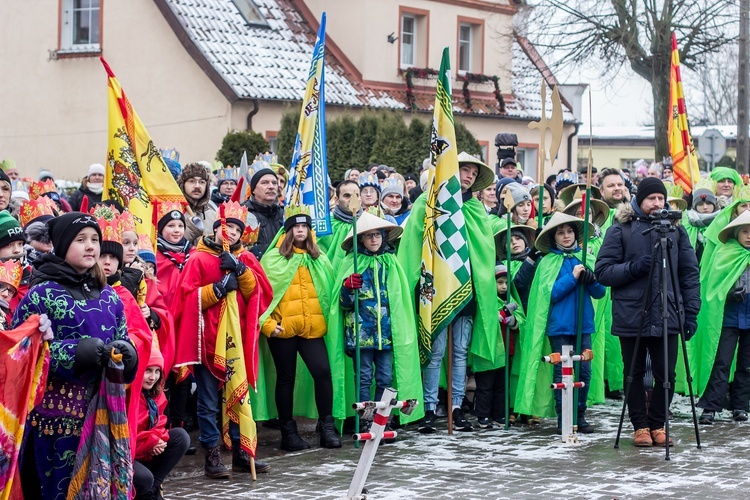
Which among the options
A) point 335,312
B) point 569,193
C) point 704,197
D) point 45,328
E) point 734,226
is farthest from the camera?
point 569,193

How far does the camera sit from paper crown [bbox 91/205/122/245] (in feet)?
25.1

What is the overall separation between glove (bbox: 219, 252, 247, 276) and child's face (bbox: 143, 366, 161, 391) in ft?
5.88

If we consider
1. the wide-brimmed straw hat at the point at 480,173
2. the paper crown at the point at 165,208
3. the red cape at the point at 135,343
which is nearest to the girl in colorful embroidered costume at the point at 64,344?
the red cape at the point at 135,343

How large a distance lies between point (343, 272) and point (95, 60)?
2003 centimetres

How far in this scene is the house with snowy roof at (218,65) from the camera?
27.8m

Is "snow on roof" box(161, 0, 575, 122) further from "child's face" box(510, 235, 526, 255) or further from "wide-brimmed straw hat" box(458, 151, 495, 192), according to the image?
"child's face" box(510, 235, 526, 255)

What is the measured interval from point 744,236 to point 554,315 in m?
2.01

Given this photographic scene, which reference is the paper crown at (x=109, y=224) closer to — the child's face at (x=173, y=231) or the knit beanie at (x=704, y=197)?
the child's face at (x=173, y=231)

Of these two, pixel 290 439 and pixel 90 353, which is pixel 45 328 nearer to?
pixel 90 353

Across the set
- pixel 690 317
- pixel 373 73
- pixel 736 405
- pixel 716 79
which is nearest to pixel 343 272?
pixel 690 317

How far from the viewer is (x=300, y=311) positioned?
10.3m

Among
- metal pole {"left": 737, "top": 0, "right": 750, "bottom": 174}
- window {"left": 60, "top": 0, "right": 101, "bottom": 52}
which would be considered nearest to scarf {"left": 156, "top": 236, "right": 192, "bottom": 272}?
metal pole {"left": 737, "top": 0, "right": 750, "bottom": 174}

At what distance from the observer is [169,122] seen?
2816 cm

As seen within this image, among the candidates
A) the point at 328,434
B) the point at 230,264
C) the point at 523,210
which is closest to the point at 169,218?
the point at 230,264
